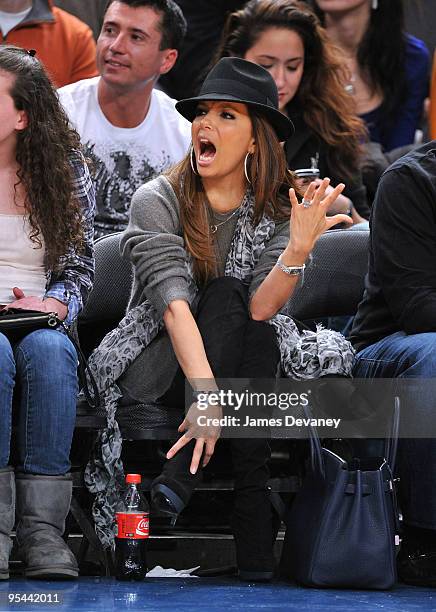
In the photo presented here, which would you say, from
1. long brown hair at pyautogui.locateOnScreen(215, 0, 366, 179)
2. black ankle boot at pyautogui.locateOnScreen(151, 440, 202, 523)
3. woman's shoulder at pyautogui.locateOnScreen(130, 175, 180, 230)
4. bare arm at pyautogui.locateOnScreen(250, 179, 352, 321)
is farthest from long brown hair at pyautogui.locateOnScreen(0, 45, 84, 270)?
long brown hair at pyautogui.locateOnScreen(215, 0, 366, 179)

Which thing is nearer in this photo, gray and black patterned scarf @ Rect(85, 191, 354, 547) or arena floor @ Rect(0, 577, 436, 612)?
arena floor @ Rect(0, 577, 436, 612)

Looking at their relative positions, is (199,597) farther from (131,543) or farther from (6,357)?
(6,357)

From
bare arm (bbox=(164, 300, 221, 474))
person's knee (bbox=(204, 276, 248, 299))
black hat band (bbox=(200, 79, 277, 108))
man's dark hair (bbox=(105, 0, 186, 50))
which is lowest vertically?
bare arm (bbox=(164, 300, 221, 474))

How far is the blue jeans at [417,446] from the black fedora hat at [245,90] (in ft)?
2.47

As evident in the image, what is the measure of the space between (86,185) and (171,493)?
1.02 meters

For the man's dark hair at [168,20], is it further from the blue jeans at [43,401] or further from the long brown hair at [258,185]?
the blue jeans at [43,401]

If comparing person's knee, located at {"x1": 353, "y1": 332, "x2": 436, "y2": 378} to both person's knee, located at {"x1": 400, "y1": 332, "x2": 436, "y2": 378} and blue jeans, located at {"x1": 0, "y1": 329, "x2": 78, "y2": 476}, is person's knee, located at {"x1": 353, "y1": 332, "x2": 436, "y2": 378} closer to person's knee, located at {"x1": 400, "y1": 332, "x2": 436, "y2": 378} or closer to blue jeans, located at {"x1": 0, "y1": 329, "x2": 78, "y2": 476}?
person's knee, located at {"x1": 400, "y1": 332, "x2": 436, "y2": 378}

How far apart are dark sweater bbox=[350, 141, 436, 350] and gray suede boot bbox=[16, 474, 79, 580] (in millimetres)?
1092

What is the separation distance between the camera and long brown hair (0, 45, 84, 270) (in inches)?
143

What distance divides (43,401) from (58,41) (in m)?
2.42

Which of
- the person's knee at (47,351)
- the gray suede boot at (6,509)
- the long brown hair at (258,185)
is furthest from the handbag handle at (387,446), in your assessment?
the gray suede boot at (6,509)

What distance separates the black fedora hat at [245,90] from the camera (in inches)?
146

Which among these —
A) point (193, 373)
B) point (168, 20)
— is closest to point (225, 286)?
point (193, 373)

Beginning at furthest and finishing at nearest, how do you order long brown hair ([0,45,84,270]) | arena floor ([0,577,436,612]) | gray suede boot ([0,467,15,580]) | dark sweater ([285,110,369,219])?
dark sweater ([285,110,369,219]) < long brown hair ([0,45,84,270]) < gray suede boot ([0,467,15,580]) < arena floor ([0,577,436,612])
